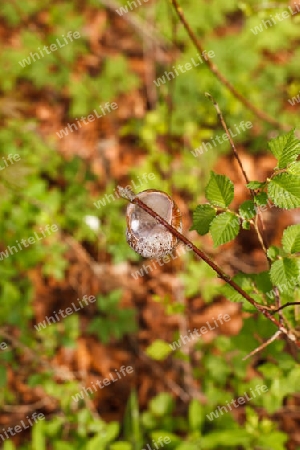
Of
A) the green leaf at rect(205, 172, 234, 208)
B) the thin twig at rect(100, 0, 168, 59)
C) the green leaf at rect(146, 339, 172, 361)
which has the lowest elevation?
the green leaf at rect(146, 339, 172, 361)

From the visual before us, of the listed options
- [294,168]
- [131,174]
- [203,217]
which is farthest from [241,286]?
[131,174]

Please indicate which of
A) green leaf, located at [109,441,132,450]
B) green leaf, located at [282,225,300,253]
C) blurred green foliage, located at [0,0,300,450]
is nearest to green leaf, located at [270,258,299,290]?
green leaf, located at [282,225,300,253]

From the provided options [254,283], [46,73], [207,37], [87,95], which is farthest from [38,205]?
[207,37]

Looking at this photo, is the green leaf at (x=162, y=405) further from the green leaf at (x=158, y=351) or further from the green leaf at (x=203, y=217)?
the green leaf at (x=203, y=217)

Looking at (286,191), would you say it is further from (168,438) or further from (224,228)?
(168,438)

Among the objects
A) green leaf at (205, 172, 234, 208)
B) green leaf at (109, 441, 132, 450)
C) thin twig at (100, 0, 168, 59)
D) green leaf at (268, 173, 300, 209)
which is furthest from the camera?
thin twig at (100, 0, 168, 59)

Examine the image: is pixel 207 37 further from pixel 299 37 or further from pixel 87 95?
pixel 87 95

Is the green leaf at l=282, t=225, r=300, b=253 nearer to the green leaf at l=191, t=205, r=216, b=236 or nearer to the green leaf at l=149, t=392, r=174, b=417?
the green leaf at l=191, t=205, r=216, b=236
